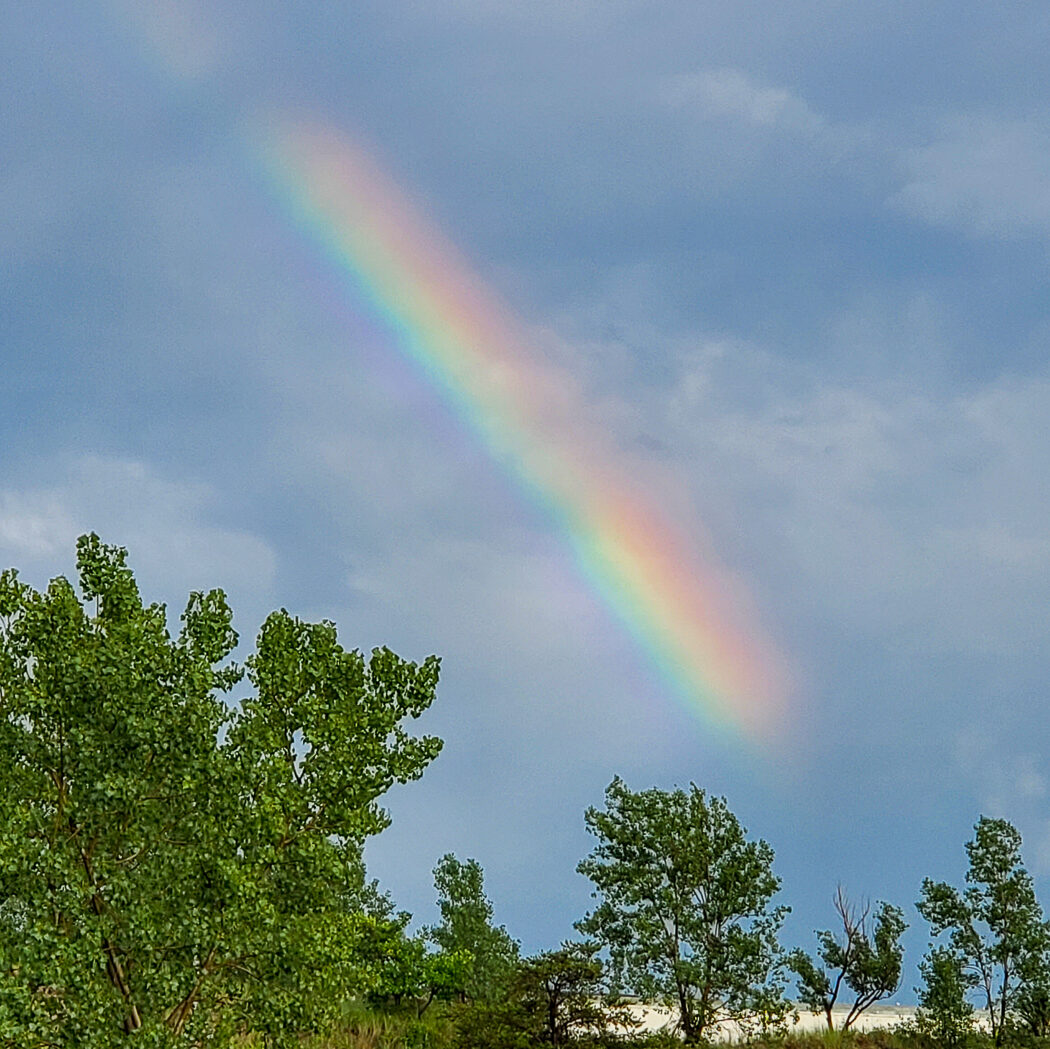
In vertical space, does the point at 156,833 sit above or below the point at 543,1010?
above

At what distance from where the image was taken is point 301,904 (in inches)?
711

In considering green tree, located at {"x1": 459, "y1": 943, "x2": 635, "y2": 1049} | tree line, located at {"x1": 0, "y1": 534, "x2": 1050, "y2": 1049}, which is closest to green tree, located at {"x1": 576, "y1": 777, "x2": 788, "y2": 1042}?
green tree, located at {"x1": 459, "y1": 943, "x2": 635, "y2": 1049}

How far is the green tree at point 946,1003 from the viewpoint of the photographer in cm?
4528

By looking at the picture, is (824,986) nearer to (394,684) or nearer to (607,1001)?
(607,1001)

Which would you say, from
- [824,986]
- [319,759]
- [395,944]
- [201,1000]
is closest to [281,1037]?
[201,1000]

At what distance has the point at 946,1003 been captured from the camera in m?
45.5

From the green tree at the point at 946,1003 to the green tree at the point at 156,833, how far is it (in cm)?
3309

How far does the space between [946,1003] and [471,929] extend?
17390 mm

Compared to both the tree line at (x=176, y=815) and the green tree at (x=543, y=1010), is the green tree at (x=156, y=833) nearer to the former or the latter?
the tree line at (x=176, y=815)

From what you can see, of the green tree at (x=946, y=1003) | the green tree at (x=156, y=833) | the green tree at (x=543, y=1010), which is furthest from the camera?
the green tree at (x=946, y=1003)

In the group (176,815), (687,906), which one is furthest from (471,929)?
(176,815)

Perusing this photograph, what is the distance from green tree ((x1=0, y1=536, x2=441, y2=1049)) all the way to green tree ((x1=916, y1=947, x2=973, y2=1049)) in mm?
33092

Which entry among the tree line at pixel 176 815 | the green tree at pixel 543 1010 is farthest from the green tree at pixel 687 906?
the tree line at pixel 176 815

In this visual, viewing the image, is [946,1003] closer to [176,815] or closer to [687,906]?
[687,906]
